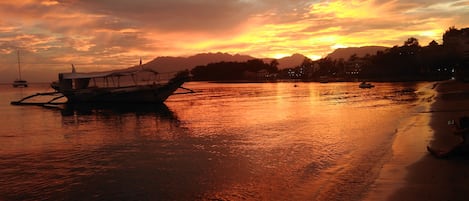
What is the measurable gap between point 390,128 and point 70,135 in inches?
797

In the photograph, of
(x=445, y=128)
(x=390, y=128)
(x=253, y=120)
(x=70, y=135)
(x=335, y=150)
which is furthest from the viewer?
(x=253, y=120)

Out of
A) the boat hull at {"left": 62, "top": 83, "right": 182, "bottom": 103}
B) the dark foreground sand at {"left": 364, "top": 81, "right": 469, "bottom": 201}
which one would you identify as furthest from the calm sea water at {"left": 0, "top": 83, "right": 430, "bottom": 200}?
the boat hull at {"left": 62, "top": 83, "right": 182, "bottom": 103}

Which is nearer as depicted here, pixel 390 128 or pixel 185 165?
pixel 185 165

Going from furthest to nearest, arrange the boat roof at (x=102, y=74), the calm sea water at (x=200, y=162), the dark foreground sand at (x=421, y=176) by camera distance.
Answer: the boat roof at (x=102, y=74) → the calm sea water at (x=200, y=162) → the dark foreground sand at (x=421, y=176)

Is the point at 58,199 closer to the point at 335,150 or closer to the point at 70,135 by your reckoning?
the point at 335,150

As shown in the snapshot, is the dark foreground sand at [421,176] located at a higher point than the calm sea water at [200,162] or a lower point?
higher

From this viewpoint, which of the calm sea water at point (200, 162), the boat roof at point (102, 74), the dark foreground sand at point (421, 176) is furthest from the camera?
the boat roof at point (102, 74)

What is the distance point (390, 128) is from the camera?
21969mm

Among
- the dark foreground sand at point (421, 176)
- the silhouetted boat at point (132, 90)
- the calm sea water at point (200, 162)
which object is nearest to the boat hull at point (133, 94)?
the silhouetted boat at point (132, 90)

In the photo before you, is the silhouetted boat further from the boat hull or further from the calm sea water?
the calm sea water

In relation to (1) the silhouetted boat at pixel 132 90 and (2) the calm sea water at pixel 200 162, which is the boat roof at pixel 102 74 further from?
(2) the calm sea water at pixel 200 162

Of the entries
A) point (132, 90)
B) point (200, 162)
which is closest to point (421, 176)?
point (200, 162)

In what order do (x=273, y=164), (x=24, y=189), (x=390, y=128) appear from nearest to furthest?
(x=24, y=189) → (x=273, y=164) → (x=390, y=128)

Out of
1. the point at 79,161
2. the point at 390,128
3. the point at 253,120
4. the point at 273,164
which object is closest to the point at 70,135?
the point at 79,161
